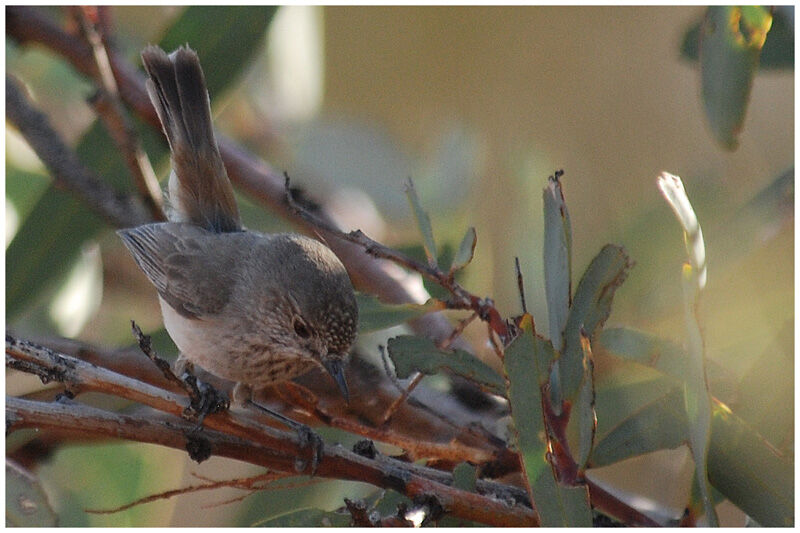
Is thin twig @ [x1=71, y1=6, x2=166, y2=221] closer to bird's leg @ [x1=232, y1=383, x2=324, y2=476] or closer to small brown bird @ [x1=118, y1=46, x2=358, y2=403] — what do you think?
small brown bird @ [x1=118, y1=46, x2=358, y2=403]

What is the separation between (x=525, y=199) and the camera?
2.21 m

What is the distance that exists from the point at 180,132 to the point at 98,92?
234 millimetres

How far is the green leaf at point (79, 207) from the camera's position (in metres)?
2.39

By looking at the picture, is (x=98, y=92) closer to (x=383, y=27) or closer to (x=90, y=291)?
(x=90, y=291)

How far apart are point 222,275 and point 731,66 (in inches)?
51.5

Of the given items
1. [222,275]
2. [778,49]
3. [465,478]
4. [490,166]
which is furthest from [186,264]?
[490,166]

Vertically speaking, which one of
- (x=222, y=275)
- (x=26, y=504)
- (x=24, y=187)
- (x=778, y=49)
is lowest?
(x=26, y=504)

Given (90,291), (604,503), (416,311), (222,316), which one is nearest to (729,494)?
(604,503)

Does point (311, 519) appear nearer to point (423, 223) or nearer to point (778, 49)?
point (423, 223)

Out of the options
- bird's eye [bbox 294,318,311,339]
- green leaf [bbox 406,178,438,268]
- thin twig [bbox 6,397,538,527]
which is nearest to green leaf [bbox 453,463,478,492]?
thin twig [bbox 6,397,538,527]

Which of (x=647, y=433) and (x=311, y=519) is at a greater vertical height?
(x=647, y=433)

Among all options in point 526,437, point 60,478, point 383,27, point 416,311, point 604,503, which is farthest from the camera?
point 383,27

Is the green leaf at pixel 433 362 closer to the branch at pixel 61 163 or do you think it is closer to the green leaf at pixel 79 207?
the branch at pixel 61 163

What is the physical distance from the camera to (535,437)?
4.13 ft
